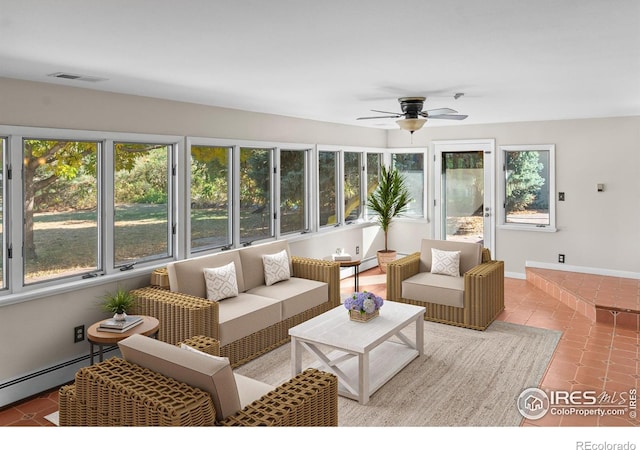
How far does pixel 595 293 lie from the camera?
5914 mm

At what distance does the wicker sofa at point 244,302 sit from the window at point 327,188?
1639mm

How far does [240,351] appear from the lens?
4.27 m

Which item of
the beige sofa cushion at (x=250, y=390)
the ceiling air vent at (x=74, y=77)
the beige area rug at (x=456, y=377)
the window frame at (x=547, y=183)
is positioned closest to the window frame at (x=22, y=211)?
the ceiling air vent at (x=74, y=77)

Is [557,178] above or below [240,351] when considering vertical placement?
above

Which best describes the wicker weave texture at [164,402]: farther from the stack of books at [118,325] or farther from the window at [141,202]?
the window at [141,202]

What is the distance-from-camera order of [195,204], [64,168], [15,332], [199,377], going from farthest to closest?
[195,204]
[64,168]
[15,332]
[199,377]

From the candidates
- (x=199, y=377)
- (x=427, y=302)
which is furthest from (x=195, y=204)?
(x=199, y=377)

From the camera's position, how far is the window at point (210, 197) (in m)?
5.21

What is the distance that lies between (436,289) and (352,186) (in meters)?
3.04

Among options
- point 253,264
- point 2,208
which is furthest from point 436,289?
point 2,208

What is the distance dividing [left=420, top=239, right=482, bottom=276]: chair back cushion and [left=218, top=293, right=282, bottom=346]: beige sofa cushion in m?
2.12

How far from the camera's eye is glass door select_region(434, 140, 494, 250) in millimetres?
7785

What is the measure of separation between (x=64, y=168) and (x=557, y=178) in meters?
6.40

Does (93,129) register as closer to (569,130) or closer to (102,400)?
(102,400)
